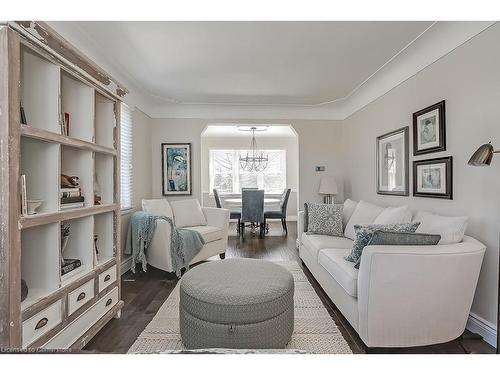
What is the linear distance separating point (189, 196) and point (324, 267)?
302cm

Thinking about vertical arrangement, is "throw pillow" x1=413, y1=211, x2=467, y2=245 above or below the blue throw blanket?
above

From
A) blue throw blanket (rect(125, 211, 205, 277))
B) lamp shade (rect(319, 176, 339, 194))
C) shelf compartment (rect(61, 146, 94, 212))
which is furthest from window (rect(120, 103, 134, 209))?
lamp shade (rect(319, 176, 339, 194))

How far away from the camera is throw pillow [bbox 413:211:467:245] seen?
2.00m

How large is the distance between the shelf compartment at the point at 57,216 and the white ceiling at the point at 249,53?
1.59 m

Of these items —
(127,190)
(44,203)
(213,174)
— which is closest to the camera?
(44,203)

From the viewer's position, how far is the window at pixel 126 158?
3824 millimetres

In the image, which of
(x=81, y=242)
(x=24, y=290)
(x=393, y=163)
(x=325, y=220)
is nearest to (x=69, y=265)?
(x=81, y=242)

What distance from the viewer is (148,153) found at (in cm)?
479

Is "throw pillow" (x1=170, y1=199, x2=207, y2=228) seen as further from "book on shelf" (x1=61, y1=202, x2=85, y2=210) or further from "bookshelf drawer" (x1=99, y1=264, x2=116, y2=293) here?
"book on shelf" (x1=61, y1=202, x2=85, y2=210)

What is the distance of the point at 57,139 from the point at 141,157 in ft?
9.65

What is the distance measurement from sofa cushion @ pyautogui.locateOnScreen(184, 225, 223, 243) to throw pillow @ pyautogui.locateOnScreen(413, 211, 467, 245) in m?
2.49

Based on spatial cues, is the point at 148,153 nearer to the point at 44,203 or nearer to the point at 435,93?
the point at 44,203

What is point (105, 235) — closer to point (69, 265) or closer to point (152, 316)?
point (69, 265)

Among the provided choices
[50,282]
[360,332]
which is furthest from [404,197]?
[50,282]
